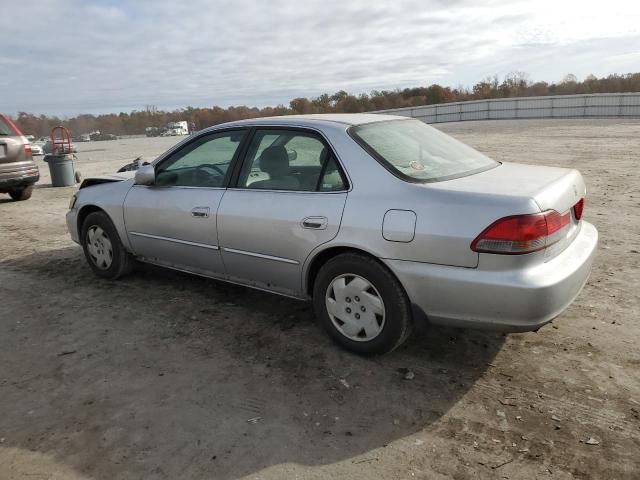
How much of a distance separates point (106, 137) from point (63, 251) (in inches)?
2680

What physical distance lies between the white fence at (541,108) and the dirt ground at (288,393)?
110 feet

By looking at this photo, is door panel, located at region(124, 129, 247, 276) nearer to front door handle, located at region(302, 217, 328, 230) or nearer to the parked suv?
front door handle, located at region(302, 217, 328, 230)

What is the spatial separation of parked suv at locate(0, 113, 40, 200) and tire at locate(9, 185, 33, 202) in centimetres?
50

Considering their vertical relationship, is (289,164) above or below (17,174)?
above

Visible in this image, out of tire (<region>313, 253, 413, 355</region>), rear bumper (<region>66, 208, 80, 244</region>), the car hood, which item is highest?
the car hood

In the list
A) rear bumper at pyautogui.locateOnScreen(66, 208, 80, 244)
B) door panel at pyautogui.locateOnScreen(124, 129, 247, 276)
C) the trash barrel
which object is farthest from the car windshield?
the trash barrel

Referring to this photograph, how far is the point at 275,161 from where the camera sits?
4.01m

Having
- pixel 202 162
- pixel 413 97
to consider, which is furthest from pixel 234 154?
pixel 413 97

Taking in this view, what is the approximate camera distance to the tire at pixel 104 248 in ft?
16.8

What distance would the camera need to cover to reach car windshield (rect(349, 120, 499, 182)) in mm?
3412

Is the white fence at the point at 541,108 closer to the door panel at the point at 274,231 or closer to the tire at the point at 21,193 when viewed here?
the tire at the point at 21,193

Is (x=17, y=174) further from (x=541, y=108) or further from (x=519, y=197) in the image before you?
(x=541, y=108)

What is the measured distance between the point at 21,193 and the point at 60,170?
7.31 ft

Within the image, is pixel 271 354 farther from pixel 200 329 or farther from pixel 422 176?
pixel 422 176
